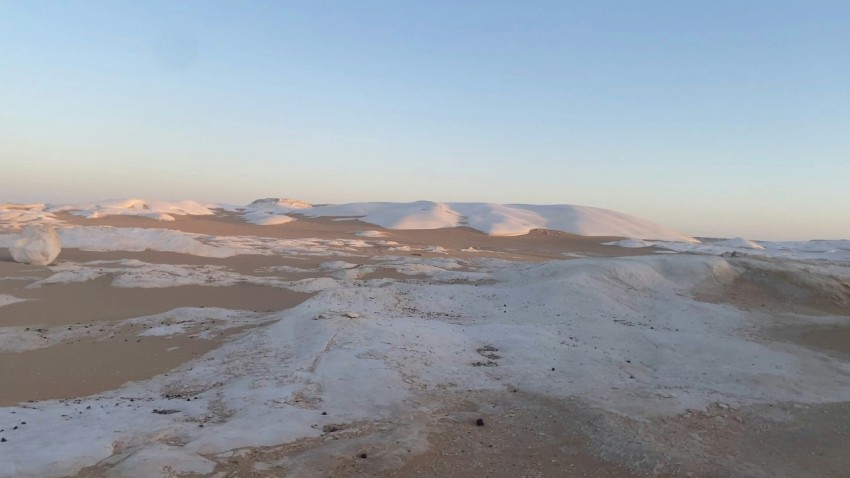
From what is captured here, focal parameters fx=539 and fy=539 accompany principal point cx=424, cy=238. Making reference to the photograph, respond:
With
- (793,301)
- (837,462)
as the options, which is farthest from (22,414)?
(793,301)

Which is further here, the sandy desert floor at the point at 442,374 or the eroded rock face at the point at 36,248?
the eroded rock face at the point at 36,248

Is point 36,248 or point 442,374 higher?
point 442,374

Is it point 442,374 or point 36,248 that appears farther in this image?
point 36,248

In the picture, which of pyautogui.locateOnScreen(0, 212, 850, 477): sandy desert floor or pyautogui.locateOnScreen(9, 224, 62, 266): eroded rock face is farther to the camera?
pyautogui.locateOnScreen(9, 224, 62, 266): eroded rock face

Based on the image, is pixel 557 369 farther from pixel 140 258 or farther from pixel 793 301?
pixel 140 258
